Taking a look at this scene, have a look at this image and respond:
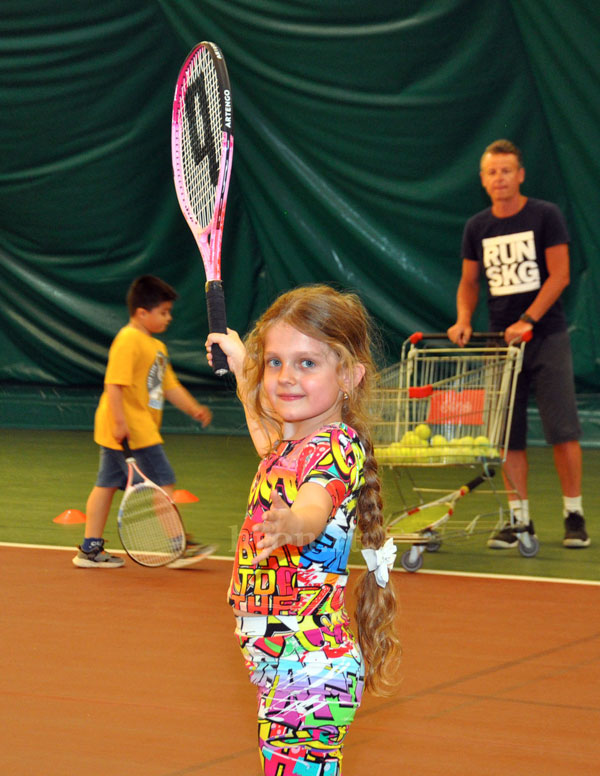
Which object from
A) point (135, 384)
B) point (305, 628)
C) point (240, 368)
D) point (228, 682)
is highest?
point (135, 384)

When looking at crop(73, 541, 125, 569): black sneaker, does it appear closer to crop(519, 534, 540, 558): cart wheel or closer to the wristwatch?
crop(519, 534, 540, 558): cart wheel

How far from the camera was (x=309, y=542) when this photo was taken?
1876 millimetres

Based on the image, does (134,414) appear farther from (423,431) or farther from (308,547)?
(308,547)

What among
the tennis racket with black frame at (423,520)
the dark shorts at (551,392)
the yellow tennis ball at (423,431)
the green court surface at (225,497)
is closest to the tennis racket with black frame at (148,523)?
the green court surface at (225,497)

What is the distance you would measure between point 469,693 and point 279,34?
24.4 ft

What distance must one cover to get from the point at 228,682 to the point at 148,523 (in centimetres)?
192

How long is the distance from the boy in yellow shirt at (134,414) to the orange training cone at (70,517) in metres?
1.06

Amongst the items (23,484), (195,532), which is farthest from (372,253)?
(195,532)

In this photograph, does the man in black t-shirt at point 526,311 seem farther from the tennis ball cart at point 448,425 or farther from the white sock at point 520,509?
the tennis ball cart at point 448,425

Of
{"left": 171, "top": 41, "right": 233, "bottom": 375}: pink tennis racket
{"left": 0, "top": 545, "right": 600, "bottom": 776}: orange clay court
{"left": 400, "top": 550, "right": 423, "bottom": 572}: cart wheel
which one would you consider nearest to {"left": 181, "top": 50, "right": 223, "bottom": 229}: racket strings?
{"left": 171, "top": 41, "right": 233, "bottom": 375}: pink tennis racket

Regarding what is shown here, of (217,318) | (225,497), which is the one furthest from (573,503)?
(217,318)

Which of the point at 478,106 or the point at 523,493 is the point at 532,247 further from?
the point at 478,106

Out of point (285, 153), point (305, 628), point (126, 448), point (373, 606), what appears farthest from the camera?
point (285, 153)

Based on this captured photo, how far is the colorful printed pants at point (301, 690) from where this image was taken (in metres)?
1.96
